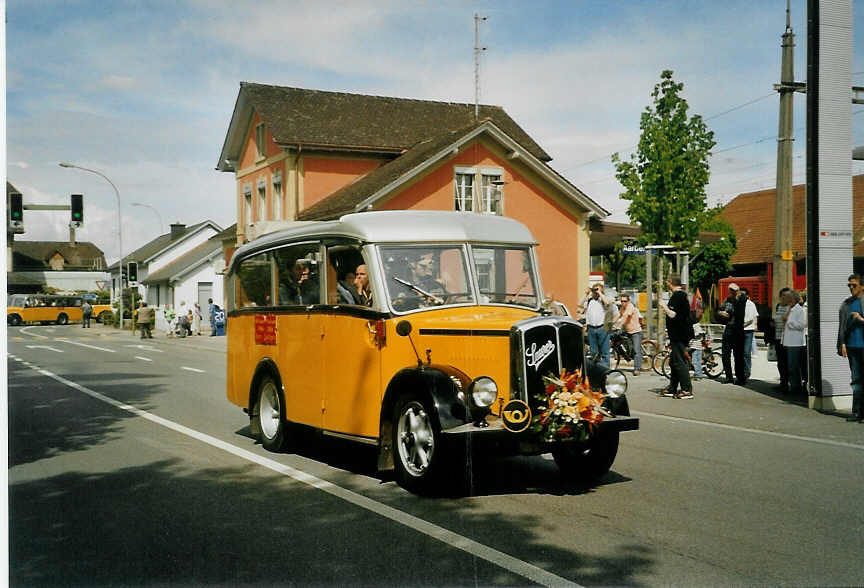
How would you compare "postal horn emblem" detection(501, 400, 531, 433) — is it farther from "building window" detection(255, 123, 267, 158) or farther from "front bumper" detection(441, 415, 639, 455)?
"building window" detection(255, 123, 267, 158)

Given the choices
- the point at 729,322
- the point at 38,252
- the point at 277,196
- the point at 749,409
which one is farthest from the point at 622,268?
the point at 277,196

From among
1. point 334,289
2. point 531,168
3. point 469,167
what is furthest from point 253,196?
point 334,289

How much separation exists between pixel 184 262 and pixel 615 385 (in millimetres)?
65938

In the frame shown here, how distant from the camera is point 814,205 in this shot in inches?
545

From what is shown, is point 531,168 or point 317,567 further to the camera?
point 531,168

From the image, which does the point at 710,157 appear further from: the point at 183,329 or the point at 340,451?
the point at 183,329

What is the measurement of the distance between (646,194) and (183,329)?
101ft

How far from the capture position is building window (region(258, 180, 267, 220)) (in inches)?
1458

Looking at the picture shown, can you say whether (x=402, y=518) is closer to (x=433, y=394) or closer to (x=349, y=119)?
(x=433, y=394)

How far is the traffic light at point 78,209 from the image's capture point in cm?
673

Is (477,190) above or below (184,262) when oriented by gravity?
above

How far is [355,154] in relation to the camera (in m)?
34.4

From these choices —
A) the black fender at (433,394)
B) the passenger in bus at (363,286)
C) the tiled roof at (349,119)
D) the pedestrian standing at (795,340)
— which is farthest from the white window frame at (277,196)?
the black fender at (433,394)

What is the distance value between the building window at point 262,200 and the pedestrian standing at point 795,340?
24961 millimetres
